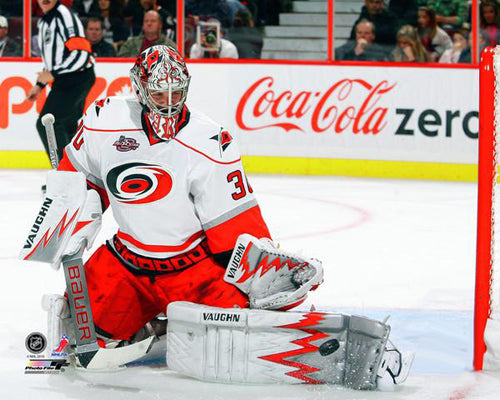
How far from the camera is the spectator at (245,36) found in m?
7.68

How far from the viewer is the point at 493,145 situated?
283cm

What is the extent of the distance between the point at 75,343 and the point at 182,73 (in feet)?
2.60

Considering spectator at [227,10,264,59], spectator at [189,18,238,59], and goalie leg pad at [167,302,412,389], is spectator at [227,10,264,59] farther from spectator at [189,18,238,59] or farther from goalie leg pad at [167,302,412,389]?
goalie leg pad at [167,302,412,389]

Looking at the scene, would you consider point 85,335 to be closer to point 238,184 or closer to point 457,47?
point 238,184

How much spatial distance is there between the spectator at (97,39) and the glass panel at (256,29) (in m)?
0.60

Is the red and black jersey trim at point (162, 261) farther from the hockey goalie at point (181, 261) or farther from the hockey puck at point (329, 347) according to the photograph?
the hockey puck at point (329, 347)

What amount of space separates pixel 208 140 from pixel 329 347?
2.10 ft

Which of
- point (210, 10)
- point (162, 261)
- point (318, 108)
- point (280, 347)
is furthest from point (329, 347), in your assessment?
point (210, 10)

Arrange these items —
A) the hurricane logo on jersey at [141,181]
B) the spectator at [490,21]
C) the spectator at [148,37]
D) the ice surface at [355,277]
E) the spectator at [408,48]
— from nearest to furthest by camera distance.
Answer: the ice surface at [355,277]
the hurricane logo on jersey at [141,181]
the spectator at [490,21]
the spectator at [408,48]
the spectator at [148,37]

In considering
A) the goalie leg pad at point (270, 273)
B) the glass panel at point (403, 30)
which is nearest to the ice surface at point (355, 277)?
the goalie leg pad at point (270, 273)

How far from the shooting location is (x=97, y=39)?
25.6 ft

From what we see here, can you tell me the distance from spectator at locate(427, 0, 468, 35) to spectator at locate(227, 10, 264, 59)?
1.29 meters

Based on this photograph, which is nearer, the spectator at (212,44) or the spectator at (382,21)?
the spectator at (382,21)

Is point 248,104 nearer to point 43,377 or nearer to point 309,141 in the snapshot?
point 309,141
